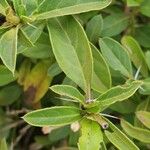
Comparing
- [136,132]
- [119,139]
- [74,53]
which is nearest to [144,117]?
[136,132]

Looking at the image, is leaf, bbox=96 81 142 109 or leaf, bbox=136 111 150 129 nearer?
leaf, bbox=96 81 142 109

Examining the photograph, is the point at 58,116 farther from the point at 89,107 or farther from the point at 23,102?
the point at 23,102

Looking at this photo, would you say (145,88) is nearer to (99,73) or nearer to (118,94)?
(99,73)

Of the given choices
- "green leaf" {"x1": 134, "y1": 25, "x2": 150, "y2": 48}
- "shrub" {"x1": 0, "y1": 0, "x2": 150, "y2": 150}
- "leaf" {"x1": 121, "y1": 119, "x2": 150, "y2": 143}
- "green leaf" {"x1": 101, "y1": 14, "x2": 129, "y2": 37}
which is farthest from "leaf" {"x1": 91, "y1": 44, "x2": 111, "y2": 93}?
"green leaf" {"x1": 134, "y1": 25, "x2": 150, "y2": 48}

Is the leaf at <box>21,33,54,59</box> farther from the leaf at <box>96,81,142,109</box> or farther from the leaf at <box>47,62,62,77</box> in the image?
the leaf at <box>96,81,142,109</box>

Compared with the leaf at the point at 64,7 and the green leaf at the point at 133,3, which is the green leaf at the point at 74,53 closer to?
the leaf at the point at 64,7

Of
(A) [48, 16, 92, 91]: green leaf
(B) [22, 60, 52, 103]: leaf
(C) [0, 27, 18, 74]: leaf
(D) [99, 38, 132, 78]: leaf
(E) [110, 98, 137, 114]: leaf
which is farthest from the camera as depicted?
(B) [22, 60, 52, 103]: leaf

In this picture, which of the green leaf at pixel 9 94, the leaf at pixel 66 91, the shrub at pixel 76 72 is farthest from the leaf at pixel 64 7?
the green leaf at pixel 9 94
